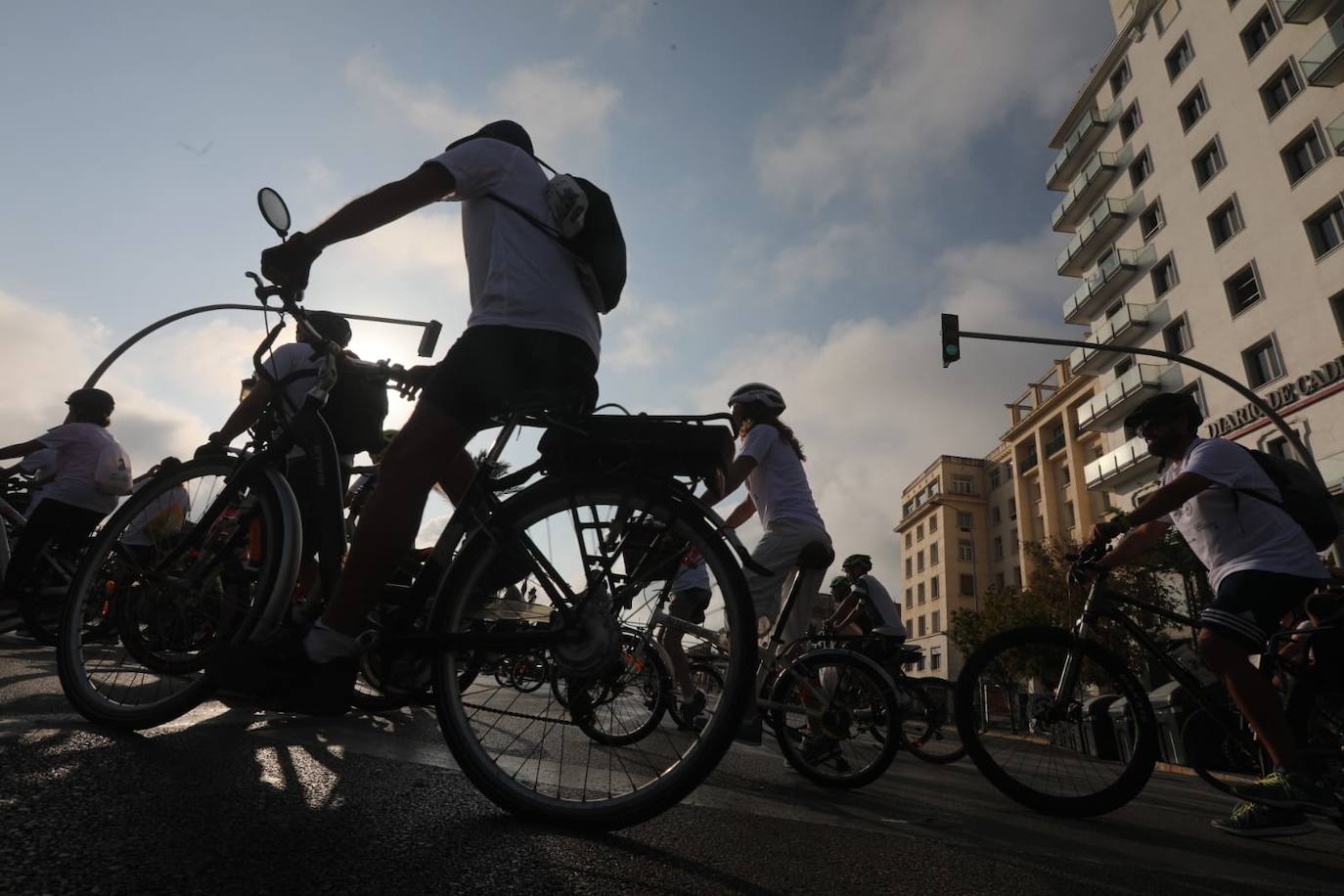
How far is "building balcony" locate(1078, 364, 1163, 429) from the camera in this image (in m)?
27.8

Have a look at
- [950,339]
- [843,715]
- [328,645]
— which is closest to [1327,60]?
[950,339]

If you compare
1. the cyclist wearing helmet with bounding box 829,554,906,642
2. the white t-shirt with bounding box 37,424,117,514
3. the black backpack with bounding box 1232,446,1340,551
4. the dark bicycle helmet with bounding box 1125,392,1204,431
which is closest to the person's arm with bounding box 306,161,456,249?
the dark bicycle helmet with bounding box 1125,392,1204,431

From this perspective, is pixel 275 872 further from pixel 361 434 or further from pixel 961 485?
pixel 961 485

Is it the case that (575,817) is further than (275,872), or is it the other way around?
(575,817)

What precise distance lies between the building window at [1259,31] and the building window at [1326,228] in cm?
704

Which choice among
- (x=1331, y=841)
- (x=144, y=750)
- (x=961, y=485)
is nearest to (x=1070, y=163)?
(x=961, y=485)

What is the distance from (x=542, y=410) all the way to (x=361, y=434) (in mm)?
2111

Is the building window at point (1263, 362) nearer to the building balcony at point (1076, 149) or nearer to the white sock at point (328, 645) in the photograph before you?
the building balcony at point (1076, 149)

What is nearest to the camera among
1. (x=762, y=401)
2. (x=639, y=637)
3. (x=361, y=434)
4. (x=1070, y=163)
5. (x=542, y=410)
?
(x=542, y=410)

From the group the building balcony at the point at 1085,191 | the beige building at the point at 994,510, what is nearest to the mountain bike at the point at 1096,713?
the building balcony at the point at 1085,191

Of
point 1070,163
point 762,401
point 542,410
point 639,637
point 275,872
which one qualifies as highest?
point 1070,163

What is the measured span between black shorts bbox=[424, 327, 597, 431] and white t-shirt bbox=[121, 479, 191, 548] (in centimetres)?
146

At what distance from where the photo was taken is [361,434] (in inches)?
149

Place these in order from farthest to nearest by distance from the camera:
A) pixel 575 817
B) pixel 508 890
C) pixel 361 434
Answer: pixel 361 434 → pixel 575 817 → pixel 508 890
